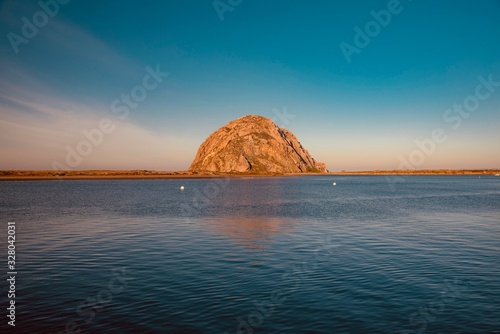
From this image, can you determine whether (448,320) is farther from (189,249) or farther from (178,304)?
(189,249)

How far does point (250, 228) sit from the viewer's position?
4138 centimetres

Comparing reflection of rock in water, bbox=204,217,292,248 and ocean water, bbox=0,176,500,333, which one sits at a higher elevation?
reflection of rock in water, bbox=204,217,292,248

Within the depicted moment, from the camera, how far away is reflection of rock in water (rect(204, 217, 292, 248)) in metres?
33.8

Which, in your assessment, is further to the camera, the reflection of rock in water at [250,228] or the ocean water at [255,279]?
the reflection of rock in water at [250,228]

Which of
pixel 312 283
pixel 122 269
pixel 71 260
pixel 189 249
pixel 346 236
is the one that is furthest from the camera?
pixel 346 236

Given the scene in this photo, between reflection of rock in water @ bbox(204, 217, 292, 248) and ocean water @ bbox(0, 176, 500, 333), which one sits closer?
ocean water @ bbox(0, 176, 500, 333)

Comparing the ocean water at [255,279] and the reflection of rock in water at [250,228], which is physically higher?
the reflection of rock in water at [250,228]

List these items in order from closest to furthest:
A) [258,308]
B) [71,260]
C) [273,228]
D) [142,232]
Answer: [258,308]
[71,260]
[142,232]
[273,228]

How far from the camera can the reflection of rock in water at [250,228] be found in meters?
33.8

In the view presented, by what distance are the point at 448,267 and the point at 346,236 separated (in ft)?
40.8

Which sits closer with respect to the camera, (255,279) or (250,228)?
(255,279)

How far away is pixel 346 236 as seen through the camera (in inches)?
1416

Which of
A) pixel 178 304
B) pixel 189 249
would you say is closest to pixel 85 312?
pixel 178 304

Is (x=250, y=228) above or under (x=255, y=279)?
above
